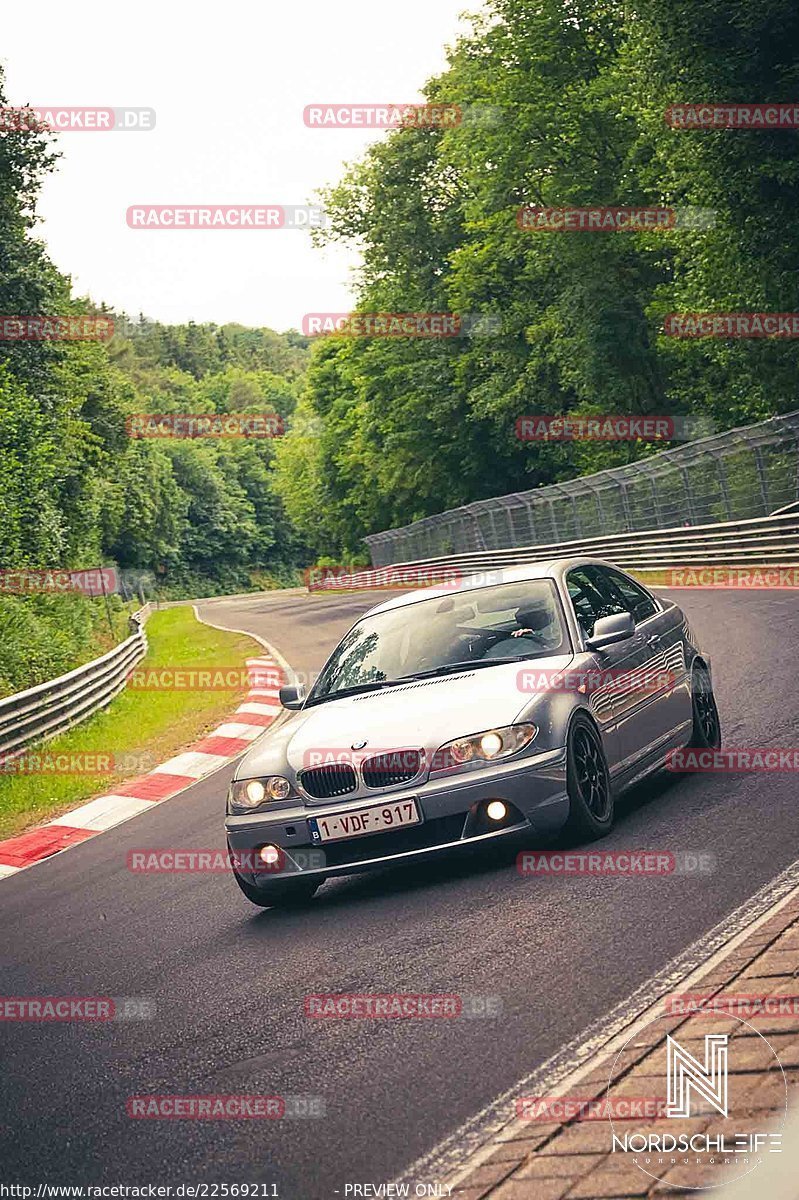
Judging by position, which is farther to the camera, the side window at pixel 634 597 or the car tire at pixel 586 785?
the side window at pixel 634 597

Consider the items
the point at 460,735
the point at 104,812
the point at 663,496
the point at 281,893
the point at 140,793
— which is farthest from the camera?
the point at 663,496

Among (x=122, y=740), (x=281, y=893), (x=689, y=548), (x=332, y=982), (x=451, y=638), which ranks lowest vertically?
(x=122, y=740)

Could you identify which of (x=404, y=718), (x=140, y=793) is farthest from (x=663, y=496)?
(x=404, y=718)

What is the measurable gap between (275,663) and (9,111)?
61.4 feet

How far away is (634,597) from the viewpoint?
30.1ft

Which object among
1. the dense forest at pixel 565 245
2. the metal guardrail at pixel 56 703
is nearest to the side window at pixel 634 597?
the metal guardrail at pixel 56 703

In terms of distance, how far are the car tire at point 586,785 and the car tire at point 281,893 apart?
132 cm

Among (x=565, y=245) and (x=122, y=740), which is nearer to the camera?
(x=122, y=740)

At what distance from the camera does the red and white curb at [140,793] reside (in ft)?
39.7

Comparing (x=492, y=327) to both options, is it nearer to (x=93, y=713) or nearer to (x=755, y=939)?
(x=93, y=713)

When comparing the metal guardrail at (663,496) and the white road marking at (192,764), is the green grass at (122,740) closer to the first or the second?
the white road marking at (192,764)

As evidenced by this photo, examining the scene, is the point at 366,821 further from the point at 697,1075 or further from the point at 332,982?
the point at 697,1075

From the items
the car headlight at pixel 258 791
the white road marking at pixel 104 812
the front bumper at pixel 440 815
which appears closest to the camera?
the front bumper at pixel 440 815

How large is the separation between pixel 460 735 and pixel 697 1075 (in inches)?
124
